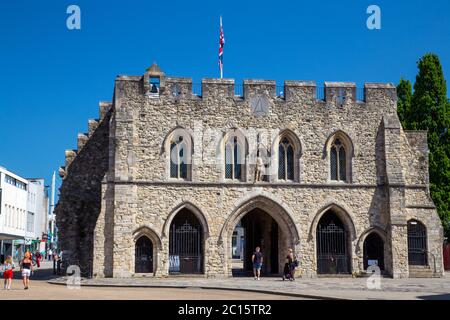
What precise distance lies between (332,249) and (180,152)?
25.8 ft

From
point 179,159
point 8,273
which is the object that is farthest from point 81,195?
point 8,273

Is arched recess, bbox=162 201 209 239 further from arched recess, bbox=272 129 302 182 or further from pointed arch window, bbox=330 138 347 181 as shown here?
pointed arch window, bbox=330 138 347 181

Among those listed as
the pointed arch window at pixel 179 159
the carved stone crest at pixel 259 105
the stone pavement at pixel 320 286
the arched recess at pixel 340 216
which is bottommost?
the stone pavement at pixel 320 286

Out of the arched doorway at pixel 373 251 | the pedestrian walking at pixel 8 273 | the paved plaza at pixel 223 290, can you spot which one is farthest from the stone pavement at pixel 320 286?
the pedestrian walking at pixel 8 273

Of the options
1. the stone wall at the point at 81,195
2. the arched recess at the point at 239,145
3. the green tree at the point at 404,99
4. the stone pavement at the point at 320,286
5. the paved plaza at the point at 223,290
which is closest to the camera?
the paved plaza at the point at 223,290

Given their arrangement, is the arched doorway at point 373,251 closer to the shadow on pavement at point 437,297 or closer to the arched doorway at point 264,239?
the arched doorway at point 264,239

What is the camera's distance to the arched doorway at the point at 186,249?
26844 millimetres

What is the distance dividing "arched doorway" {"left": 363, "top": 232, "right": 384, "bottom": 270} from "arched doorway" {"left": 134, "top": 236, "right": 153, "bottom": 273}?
943cm

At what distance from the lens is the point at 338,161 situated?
28125 millimetres

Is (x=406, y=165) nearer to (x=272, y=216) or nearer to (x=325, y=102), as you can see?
(x=325, y=102)

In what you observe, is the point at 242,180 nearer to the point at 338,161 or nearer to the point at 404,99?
the point at 338,161

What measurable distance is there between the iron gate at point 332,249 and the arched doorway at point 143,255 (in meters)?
7.26

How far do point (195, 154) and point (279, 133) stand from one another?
3.82 meters

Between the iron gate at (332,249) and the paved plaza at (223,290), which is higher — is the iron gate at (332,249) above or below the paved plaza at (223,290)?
above
